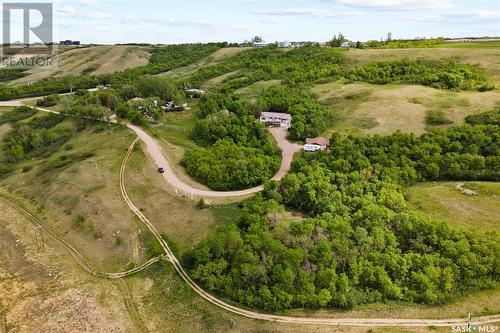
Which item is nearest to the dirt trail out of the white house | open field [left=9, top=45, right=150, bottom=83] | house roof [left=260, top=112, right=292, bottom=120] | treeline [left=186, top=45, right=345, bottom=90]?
the white house

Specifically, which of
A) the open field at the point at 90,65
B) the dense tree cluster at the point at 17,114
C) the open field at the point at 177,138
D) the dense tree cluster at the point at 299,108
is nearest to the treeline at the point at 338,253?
the open field at the point at 177,138

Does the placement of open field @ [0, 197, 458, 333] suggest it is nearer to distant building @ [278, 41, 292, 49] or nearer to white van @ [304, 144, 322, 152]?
white van @ [304, 144, 322, 152]

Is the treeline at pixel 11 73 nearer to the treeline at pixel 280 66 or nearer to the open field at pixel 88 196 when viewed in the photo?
the treeline at pixel 280 66

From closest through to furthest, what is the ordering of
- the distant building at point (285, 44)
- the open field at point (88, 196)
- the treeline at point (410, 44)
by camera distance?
the open field at point (88, 196), the treeline at point (410, 44), the distant building at point (285, 44)

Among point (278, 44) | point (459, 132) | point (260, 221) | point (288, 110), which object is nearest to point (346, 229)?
point (260, 221)

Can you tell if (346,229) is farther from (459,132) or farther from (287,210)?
(459,132)

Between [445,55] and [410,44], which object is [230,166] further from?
[410,44]

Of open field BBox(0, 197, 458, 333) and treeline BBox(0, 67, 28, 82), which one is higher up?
treeline BBox(0, 67, 28, 82)
